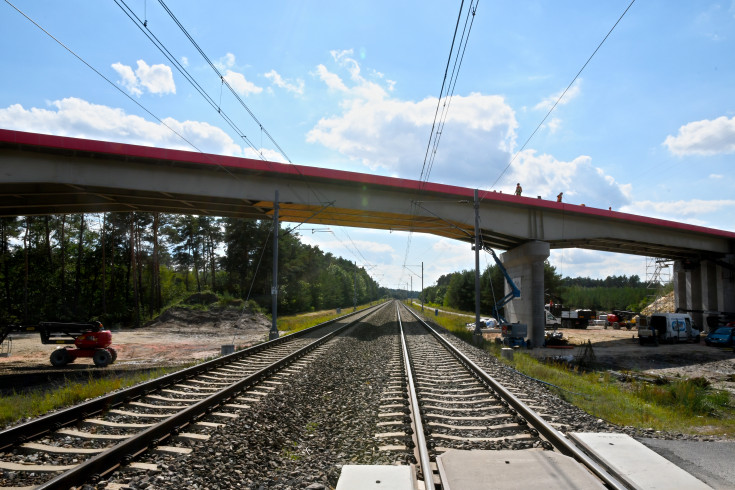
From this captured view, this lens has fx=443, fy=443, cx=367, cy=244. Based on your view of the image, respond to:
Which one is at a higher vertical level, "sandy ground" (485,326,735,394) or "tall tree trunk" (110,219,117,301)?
"tall tree trunk" (110,219,117,301)

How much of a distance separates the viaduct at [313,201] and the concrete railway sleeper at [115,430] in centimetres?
1553

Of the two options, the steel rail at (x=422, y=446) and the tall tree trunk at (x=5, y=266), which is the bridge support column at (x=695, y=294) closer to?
the steel rail at (x=422, y=446)

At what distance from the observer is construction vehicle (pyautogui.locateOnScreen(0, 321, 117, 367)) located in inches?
638

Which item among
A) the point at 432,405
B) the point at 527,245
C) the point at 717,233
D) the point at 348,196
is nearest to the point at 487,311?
the point at 717,233

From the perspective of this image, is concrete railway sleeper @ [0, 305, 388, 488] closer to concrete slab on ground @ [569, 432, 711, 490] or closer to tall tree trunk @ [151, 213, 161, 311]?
concrete slab on ground @ [569, 432, 711, 490]

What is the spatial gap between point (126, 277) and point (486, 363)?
50.9 m

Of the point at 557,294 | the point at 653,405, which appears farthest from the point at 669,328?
the point at 557,294

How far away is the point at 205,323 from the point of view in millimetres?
36000

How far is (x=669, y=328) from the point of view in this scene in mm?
31219

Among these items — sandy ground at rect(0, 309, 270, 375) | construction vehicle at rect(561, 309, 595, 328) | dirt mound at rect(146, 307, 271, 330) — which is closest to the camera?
sandy ground at rect(0, 309, 270, 375)

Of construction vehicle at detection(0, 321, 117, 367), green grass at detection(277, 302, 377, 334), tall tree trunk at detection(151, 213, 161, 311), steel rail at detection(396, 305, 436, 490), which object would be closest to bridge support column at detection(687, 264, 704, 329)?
green grass at detection(277, 302, 377, 334)

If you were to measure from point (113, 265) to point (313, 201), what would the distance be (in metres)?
33.2

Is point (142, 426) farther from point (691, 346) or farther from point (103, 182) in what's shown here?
point (691, 346)

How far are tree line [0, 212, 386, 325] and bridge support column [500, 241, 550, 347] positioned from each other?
61.1ft
